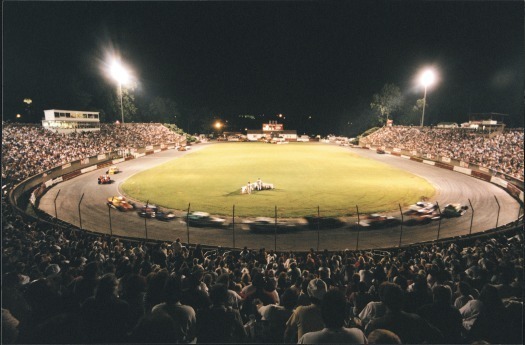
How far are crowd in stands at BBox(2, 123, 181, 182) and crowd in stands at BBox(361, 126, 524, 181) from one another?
50.4 meters

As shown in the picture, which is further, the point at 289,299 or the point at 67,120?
the point at 67,120

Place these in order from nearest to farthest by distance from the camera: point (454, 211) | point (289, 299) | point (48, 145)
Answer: point (289, 299)
point (454, 211)
point (48, 145)

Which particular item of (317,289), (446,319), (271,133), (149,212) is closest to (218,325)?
(446,319)

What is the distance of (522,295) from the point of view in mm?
6922

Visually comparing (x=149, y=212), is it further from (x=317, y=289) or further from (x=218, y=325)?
(x=218, y=325)

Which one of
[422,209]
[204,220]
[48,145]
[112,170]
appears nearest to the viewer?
→ [204,220]

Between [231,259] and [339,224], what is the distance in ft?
43.5

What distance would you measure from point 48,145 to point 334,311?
52.7m

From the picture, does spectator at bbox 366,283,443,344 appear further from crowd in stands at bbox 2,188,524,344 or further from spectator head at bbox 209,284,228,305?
spectator head at bbox 209,284,228,305

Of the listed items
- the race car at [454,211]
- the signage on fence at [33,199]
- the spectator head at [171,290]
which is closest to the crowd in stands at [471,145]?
the race car at [454,211]

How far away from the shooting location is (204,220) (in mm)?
23750

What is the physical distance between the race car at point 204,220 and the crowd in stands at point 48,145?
16.7 meters

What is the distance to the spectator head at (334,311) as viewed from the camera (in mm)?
3480

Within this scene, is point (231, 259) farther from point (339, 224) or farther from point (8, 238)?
point (339, 224)
